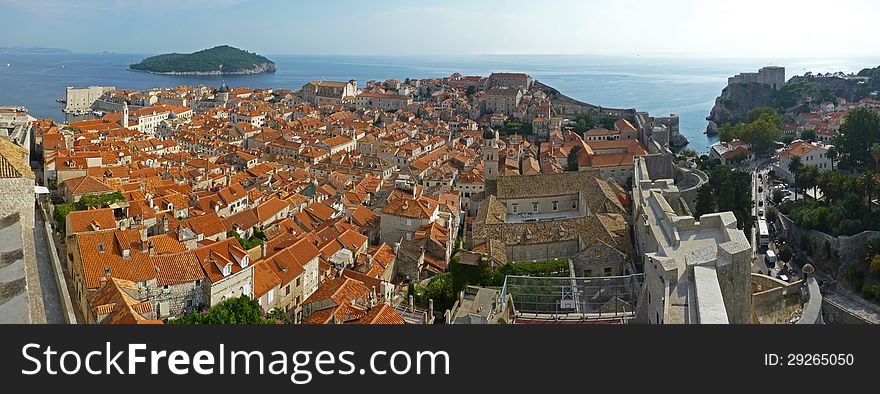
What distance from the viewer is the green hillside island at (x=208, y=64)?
108 m

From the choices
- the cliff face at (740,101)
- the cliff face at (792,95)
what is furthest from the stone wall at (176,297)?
the cliff face at (740,101)

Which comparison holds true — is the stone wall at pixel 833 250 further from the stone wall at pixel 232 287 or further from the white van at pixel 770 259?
the stone wall at pixel 232 287

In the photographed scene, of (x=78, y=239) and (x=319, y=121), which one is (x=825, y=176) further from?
(x=319, y=121)

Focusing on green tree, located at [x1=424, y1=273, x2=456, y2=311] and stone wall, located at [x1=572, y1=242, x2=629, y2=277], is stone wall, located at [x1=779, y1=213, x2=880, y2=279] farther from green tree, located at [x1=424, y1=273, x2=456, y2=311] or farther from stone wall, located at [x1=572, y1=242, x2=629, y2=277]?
green tree, located at [x1=424, y1=273, x2=456, y2=311]

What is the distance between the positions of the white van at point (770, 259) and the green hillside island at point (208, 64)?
102676 mm

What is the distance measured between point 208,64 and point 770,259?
106 meters

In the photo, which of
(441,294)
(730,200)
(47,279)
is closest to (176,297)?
(47,279)

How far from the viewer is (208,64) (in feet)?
361

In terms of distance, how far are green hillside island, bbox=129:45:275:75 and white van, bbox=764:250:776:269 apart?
337 feet

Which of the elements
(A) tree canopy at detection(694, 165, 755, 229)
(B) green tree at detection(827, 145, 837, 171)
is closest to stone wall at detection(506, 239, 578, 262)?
(A) tree canopy at detection(694, 165, 755, 229)

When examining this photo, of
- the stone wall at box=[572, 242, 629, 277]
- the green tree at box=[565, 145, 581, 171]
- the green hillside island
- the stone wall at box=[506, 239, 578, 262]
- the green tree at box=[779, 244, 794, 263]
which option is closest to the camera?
the stone wall at box=[572, 242, 629, 277]

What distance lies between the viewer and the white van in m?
15.9

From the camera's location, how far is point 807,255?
673 inches

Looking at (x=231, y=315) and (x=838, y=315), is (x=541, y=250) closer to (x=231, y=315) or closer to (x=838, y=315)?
(x=838, y=315)
